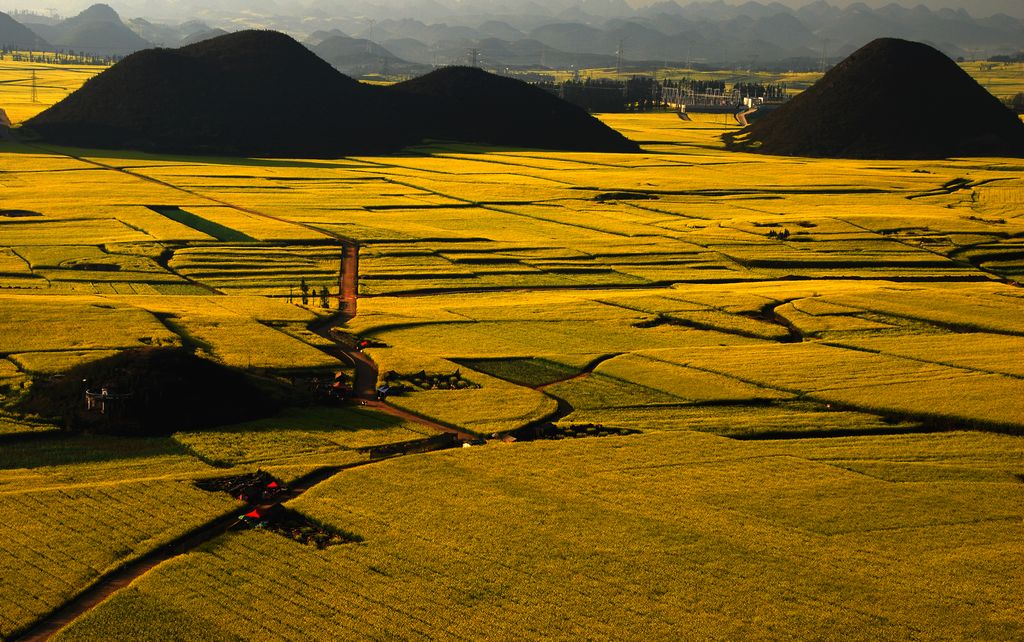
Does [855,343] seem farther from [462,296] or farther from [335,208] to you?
[335,208]

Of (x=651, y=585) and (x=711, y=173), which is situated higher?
(x=711, y=173)

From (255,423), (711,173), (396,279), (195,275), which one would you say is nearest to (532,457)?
(255,423)

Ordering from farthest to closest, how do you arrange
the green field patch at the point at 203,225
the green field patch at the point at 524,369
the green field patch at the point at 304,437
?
the green field patch at the point at 203,225, the green field patch at the point at 524,369, the green field patch at the point at 304,437

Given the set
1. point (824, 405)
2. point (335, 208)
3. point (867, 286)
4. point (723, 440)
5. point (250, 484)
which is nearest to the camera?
point (250, 484)

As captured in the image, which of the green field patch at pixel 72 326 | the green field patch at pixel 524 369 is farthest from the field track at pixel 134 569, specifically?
the green field patch at pixel 72 326

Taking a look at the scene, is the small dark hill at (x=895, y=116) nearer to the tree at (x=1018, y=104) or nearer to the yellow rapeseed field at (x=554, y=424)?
the yellow rapeseed field at (x=554, y=424)

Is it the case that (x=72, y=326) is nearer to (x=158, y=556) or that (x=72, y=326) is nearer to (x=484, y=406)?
(x=484, y=406)
